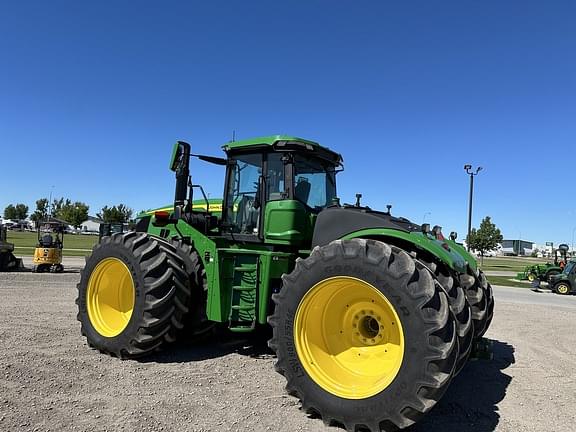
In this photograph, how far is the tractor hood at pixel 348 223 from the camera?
197 inches

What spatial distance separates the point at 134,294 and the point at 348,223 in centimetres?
279

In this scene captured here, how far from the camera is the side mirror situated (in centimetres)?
621

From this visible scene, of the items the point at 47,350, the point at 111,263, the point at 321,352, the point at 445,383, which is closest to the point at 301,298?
the point at 321,352

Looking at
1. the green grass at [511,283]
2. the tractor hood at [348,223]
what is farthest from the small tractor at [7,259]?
the green grass at [511,283]

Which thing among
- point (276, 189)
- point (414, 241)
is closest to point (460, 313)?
point (414, 241)

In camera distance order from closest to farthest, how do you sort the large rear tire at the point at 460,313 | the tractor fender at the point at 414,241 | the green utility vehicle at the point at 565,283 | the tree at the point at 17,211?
the large rear tire at the point at 460,313 → the tractor fender at the point at 414,241 → the green utility vehicle at the point at 565,283 → the tree at the point at 17,211

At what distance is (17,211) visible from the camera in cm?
10825

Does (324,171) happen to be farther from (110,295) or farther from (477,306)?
(110,295)

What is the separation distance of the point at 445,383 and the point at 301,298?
4.81ft

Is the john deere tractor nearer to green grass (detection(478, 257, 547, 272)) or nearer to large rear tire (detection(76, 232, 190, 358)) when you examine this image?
large rear tire (detection(76, 232, 190, 358))

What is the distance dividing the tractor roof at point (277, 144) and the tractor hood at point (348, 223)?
104cm

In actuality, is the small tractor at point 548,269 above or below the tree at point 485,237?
below

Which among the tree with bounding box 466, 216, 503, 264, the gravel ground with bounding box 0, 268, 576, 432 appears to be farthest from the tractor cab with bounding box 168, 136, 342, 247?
the tree with bounding box 466, 216, 503, 264

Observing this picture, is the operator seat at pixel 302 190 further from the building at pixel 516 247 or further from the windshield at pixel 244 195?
the building at pixel 516 247
